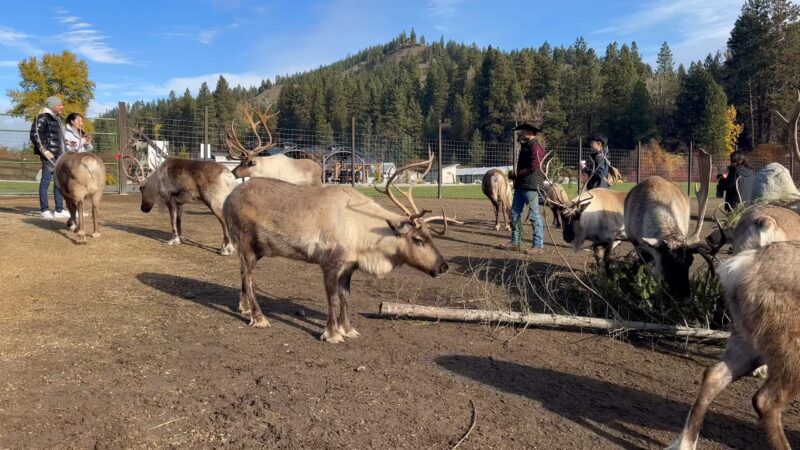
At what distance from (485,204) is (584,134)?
59.6 meters

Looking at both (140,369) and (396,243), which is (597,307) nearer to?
(396,243)

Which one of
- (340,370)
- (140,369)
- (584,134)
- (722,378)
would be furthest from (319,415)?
(584,134)

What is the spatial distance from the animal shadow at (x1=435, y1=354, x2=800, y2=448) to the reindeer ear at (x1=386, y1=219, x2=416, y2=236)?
1.22 meters

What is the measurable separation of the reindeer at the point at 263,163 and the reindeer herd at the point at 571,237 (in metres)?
0.08

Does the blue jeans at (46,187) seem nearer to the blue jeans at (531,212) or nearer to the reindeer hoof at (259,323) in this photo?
the reindeer hoof at (259,323)

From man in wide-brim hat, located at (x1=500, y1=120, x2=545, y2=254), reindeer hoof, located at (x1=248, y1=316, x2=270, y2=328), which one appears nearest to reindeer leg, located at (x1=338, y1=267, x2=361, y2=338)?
reindeer hoof, located at (x1=248, y1=316, x2=270, y2=328)

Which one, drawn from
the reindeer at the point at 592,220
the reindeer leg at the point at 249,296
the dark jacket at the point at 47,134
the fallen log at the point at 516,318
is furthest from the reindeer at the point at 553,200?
the dark jacket at the point at 47,134

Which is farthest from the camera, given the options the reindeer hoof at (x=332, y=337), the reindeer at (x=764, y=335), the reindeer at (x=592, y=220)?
the reindeer at (x=592, y=220)

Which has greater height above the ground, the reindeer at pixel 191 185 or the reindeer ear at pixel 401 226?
the reindeer at pixel 191 185

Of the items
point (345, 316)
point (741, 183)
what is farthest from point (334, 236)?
point (741, 183)

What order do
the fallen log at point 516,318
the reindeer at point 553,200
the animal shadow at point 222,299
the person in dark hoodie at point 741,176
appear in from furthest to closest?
the person in dark hoodie at point 741,176, the reindeer at point 553,200, the animal shadow at point 222,299, the fallen log at point 516,318

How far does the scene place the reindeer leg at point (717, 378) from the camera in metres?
3.21

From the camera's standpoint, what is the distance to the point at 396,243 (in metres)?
5.24

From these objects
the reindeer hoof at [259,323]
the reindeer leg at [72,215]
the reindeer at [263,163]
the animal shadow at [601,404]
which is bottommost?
the animal shadow at [601,404]
